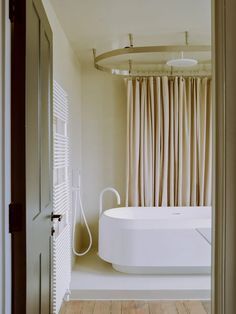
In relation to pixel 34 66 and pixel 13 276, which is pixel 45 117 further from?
pixel 13 276

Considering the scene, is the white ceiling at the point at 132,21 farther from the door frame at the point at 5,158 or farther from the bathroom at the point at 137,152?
the door frame at the point at 5,158

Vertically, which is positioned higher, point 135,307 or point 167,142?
point 167,142

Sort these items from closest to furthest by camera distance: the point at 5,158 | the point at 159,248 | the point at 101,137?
the point at 5,158 < the point at 159,248 < the point at 101,137

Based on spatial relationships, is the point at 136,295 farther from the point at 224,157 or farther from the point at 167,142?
the point at 224,157

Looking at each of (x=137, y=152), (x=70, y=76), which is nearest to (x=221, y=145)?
(x=70, y=76)

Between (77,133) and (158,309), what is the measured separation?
2378 mm

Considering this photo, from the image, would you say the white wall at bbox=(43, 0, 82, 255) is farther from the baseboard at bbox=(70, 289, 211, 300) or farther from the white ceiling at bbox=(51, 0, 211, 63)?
the baseboard at bbox=(70, 289, 211, 300)

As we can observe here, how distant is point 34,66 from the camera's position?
5.62ft

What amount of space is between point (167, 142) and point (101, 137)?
3.15ft

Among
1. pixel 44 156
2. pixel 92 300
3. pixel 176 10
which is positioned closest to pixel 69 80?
pixel 176 10

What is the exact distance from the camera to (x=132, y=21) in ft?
10.7

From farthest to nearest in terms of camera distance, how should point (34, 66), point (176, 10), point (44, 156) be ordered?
point (176, 10) → point (44, 156) → point (34, 66)

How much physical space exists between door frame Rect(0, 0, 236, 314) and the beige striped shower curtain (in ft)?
10.9

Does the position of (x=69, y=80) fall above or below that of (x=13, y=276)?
above
